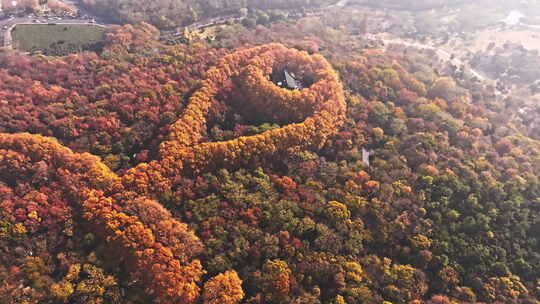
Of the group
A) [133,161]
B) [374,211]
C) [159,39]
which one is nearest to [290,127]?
[374,211]

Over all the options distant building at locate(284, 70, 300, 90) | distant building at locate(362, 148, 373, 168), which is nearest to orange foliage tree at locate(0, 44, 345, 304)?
distant building at locate(284, 70, 300, 90)

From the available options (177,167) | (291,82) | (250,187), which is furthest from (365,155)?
(177,167)

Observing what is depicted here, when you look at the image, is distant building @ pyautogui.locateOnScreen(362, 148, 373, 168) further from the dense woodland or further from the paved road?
the paved road

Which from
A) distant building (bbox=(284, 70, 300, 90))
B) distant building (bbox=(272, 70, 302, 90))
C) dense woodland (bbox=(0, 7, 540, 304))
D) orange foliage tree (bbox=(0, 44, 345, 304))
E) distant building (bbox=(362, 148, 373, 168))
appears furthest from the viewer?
distant building (bbox=(272, 70, 302, 90))

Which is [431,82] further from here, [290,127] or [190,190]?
[190,190]

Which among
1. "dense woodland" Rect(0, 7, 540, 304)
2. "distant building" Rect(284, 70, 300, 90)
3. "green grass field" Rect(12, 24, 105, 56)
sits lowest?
"dense woodland" Rect(0, 7, 540, 304)

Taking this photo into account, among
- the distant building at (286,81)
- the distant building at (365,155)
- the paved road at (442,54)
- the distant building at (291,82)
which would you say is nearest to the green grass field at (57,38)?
the distant building at (286,81)

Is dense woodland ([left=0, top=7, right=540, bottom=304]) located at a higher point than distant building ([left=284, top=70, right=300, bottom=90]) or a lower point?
lower
